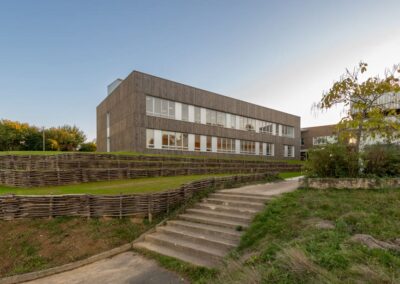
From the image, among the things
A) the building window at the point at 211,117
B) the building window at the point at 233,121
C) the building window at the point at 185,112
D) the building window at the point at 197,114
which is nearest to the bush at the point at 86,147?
the building window at the point at 185,112

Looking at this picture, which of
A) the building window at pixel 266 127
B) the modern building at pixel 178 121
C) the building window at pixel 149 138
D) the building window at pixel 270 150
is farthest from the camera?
the building window at pixel 270 150

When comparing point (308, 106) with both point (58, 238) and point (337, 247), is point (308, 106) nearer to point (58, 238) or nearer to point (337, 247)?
point (337, 247)

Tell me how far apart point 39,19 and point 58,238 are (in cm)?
1495

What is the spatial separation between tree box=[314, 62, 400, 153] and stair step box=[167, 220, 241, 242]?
6686 millimetres

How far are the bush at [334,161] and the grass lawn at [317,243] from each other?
42.7 inches

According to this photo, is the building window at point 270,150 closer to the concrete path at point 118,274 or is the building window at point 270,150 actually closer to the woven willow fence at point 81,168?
the woven willow fence at point 81,168

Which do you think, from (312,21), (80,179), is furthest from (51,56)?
(312,21)

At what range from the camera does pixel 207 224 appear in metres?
6.39

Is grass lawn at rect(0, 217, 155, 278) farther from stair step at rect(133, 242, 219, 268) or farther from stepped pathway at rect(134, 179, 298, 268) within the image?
stepped pathway at rect(134, 179, 298, 268)

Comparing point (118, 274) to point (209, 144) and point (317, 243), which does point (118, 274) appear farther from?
point (209, 144)

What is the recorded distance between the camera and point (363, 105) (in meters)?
8.95

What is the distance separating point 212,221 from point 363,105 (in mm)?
8368

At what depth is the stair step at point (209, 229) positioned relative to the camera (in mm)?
5483

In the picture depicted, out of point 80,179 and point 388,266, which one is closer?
point 388,266
